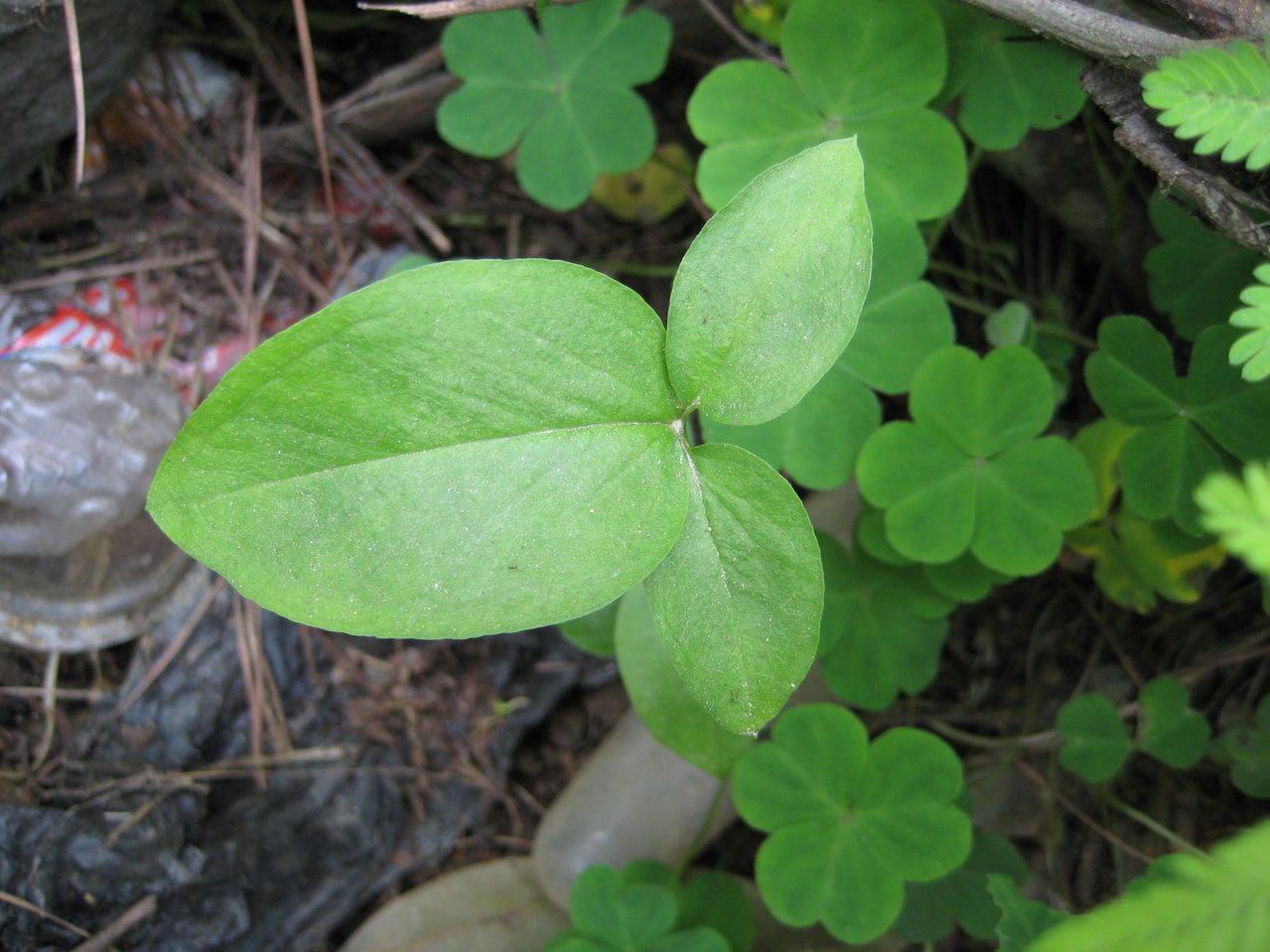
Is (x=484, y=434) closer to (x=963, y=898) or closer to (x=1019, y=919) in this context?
(x=1019, y=919)

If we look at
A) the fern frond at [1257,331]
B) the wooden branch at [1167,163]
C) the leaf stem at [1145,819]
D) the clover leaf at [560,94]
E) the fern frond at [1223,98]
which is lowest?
the leaf stem at [1145,819]

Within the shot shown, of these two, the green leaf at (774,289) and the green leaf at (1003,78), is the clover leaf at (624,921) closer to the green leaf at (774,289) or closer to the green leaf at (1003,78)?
the green leaf at (774,289)

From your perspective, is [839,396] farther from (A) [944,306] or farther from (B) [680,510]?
(B) [680,510]

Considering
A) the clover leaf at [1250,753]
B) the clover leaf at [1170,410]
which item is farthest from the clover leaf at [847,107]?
the clover leaf at [1250,753]

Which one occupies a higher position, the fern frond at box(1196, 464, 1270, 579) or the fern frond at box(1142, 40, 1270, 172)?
the fern frond at box(1142, 40, 1270, 172)

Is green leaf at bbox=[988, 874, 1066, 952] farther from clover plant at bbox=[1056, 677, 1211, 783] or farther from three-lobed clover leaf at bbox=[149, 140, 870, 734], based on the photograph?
three-lobed clover leaf at bbox=[149, 140, 870, 734]

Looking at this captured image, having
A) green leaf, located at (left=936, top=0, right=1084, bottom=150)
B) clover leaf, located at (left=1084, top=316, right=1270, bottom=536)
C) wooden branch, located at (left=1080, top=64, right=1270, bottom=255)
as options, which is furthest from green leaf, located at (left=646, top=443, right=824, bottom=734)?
green leaf, located at (left=936, top=0, right=1084, bottom=150)
